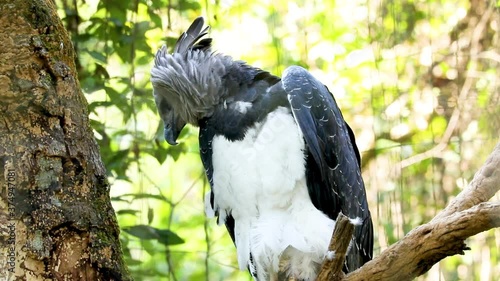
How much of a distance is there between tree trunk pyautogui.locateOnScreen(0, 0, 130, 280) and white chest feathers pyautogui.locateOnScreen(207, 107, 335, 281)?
91 cm

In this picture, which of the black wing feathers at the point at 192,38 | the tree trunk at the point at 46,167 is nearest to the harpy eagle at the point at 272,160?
the black wing feathers at the point at 192,38

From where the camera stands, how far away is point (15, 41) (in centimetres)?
286

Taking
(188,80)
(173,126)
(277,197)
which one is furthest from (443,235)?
(173,126)

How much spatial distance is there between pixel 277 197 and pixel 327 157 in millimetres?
366

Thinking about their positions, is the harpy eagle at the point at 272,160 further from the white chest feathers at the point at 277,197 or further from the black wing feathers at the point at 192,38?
the black wing feathers at the point at 192,38

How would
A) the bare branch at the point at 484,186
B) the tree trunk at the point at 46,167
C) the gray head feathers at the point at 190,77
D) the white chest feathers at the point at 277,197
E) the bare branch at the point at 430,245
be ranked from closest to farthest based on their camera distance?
the bare branch at the point at 430,245, the tree trunk at the point at 46,167, the bare branch at the point at 484,186, the white chest feathers at the point at 277,197, the gray head feathers at the point at 190,77

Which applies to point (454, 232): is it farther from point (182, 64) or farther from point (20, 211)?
point (182, 64)

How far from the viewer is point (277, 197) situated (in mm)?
3631

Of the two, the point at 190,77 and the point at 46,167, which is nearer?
the point at 46,167

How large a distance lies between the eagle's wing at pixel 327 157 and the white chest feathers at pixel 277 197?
0.22 feet

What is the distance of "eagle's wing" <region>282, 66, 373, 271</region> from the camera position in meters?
3.71

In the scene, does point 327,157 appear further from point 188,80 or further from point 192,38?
point 192,38

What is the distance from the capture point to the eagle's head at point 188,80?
396cm

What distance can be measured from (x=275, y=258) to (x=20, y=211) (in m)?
1.41
